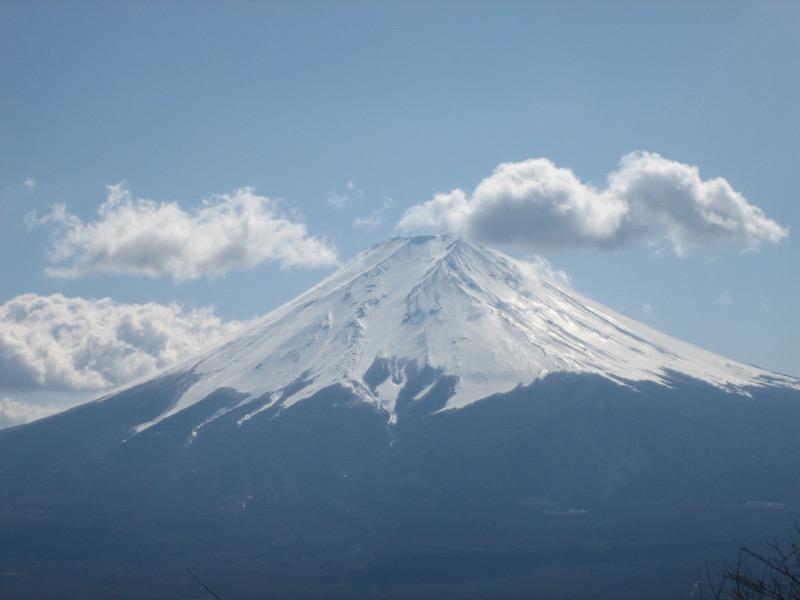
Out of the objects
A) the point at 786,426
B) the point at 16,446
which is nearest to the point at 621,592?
the point at 786,426

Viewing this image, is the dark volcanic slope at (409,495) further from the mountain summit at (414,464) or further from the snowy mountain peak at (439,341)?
the snowy mountain peak at (439,341)

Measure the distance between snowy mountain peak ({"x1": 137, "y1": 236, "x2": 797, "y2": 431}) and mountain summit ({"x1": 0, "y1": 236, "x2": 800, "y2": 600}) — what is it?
17.2 inches

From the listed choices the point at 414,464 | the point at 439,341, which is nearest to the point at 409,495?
the point at 414,464

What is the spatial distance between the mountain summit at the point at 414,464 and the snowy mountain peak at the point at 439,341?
1.43 ft

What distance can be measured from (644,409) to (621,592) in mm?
40551

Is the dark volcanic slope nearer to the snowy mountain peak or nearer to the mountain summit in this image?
the mountain summit

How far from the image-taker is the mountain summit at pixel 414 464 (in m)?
72.2

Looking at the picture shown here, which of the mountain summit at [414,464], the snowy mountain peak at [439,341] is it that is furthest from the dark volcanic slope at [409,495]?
the snowy mountain peak at [439,341]

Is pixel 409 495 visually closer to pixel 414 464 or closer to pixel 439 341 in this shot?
pixel 414 464

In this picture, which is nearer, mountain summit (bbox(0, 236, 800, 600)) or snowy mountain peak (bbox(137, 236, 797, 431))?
mountain summit (bbox(0, 236, 800, 600))

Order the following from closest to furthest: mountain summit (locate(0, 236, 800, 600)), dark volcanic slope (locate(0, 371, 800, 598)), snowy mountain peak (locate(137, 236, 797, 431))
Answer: dark volcanic slope (locate(0, 371, 800, 598)), mountain summit (locate(0, 236, 800, 600)), snowy mountain peak (locate(137, 236, 797, 431))

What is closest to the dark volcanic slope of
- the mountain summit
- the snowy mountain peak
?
the mountain summit

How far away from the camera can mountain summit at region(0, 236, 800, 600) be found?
72.2m

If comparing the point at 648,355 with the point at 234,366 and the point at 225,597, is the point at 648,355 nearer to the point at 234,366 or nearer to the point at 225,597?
the point at 234,366
